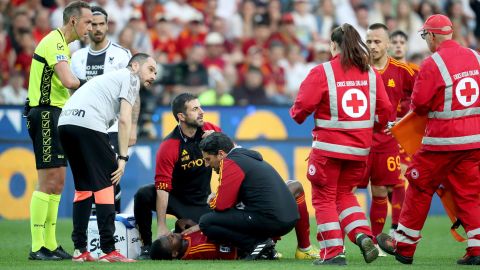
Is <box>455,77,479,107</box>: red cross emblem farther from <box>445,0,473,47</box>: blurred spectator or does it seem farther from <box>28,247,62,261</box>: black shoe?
<box>445,0,473,47</box>: blurred spectator

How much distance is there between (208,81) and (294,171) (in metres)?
2.77

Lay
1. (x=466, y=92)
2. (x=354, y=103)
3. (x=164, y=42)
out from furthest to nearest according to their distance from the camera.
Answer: (x=164, y=42) < (x=466, y=92) < (x=354, y=103)

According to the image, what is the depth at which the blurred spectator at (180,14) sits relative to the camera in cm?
1897

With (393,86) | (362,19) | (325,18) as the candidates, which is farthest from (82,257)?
(362,19)

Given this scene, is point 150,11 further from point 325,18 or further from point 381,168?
point 381,168

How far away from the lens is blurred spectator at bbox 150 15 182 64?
719 inches

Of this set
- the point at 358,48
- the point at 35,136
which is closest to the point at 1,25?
the point at 35,136

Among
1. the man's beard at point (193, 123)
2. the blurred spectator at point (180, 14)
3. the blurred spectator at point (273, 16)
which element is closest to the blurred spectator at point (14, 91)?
the blurred spectator at point (180, 14)

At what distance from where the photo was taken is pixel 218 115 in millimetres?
15930

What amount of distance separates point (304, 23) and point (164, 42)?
307cm

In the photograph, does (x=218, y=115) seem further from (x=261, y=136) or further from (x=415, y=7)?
(x=415, y=7)

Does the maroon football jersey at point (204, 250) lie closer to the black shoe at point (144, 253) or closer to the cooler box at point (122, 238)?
the black shoe at point (144, 253)

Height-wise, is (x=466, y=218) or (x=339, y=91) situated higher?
(x=339, y=91)

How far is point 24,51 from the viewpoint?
57.1 ft
